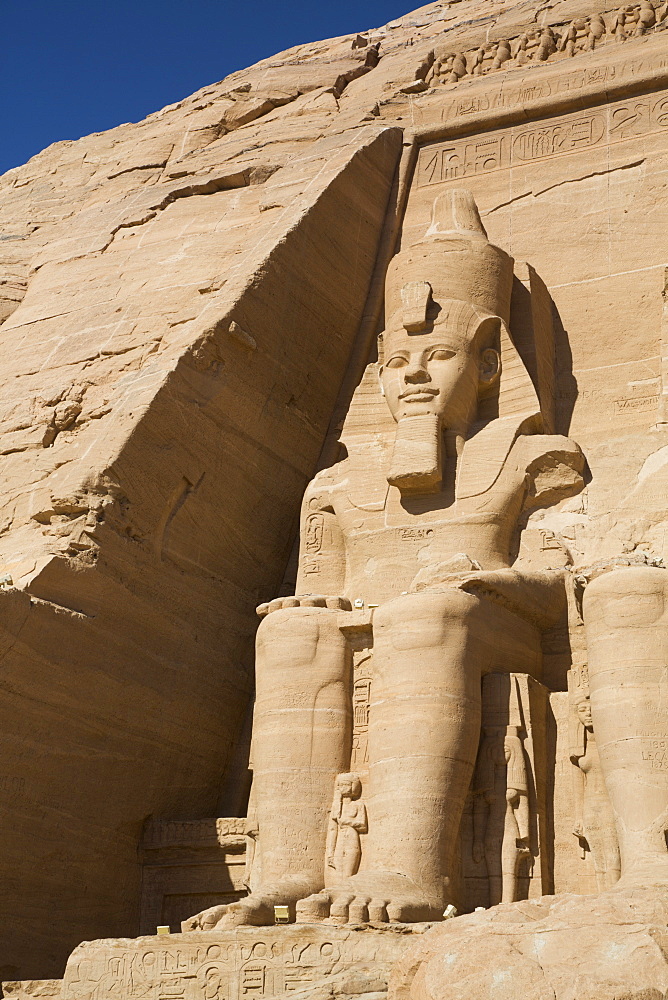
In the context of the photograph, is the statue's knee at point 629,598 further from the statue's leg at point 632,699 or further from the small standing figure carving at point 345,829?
the small standing figure carving at point 345,829

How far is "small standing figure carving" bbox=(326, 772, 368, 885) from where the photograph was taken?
217 inches

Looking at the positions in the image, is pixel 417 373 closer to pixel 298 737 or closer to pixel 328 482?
pixel 328 482

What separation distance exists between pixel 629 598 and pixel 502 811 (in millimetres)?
1028

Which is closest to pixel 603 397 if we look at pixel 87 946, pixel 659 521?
pixel 659 521

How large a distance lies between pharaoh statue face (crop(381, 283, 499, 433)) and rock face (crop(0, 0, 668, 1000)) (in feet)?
0.05

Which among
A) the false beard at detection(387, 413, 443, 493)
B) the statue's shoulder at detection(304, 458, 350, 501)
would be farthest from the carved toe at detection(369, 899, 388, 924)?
the statue's shoulder at detection(304, 458, 350, 501)

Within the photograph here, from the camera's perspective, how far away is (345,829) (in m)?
5.61

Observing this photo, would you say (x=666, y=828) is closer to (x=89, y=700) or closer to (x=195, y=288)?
(x=89, y=700)

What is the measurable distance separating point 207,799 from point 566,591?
2283mm

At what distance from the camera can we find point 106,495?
21.6 feet

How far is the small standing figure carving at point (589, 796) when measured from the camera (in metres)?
5.31

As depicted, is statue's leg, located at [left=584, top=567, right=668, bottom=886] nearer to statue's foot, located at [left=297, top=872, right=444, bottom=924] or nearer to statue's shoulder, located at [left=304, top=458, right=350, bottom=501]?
statue's foot, located at [left=297, top=872, right=444, bottom=924]

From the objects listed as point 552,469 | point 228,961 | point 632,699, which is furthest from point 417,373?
point 228,961

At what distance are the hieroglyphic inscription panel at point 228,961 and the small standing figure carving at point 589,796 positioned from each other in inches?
38.7
